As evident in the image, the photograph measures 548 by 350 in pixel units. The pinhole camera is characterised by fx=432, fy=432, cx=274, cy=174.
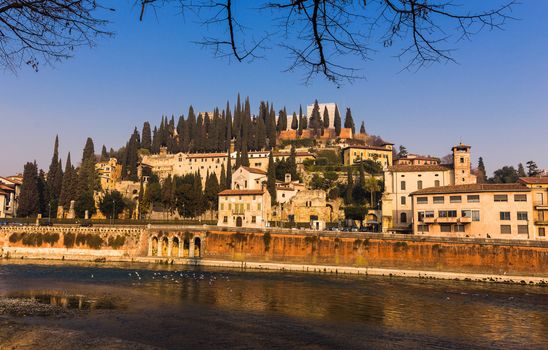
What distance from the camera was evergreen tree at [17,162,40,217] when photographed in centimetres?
7025

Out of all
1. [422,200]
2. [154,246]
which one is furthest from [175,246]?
[422,200]

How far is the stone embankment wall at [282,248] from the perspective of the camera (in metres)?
37.6

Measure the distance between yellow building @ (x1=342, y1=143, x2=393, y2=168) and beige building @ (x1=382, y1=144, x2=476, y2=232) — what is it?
2807cm

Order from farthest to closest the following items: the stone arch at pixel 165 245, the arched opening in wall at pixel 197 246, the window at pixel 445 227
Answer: the stone arch at pixel 165 245 < the arched opening in wall at pixel 197 246 < the window at pixel 445 227

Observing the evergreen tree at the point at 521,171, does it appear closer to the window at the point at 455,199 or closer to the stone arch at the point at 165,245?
the window at the point at 455,199

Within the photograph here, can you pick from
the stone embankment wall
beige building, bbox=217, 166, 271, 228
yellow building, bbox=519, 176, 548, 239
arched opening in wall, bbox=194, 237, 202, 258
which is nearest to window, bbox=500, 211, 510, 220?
yellow building, bbox=519, 176, 548, 239

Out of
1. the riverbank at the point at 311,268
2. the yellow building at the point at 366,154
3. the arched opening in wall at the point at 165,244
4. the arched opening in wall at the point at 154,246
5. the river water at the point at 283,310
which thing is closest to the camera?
the river water at the point at 283,310

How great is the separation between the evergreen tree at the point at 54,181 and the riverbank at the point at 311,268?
2294 centimetres

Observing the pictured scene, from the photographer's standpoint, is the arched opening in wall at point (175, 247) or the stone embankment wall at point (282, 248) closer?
the stone embankment wall at point (282, 248)

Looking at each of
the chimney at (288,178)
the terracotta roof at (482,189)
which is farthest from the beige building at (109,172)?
the terracotta roof at (482,189)

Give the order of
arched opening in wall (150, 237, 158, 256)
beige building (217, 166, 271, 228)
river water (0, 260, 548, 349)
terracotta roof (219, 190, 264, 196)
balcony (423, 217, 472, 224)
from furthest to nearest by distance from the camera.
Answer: terracotta roof (219, 190, 264, 196)
beige building (217, 166, 271, 228)
arched opening in wall (150, 237, 158, 256)
balcony (423, 217, 472, 224)
river water (0, 260, 548, 349)

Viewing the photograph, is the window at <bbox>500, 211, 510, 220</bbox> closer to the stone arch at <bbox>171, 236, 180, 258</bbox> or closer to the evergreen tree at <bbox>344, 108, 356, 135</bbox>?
the stone arch at <bbox>171, 236, 180, 258</bbox>

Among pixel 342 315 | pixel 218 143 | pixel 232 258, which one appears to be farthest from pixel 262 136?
pixel 342 315

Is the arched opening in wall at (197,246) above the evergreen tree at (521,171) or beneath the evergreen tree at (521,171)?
beneath
